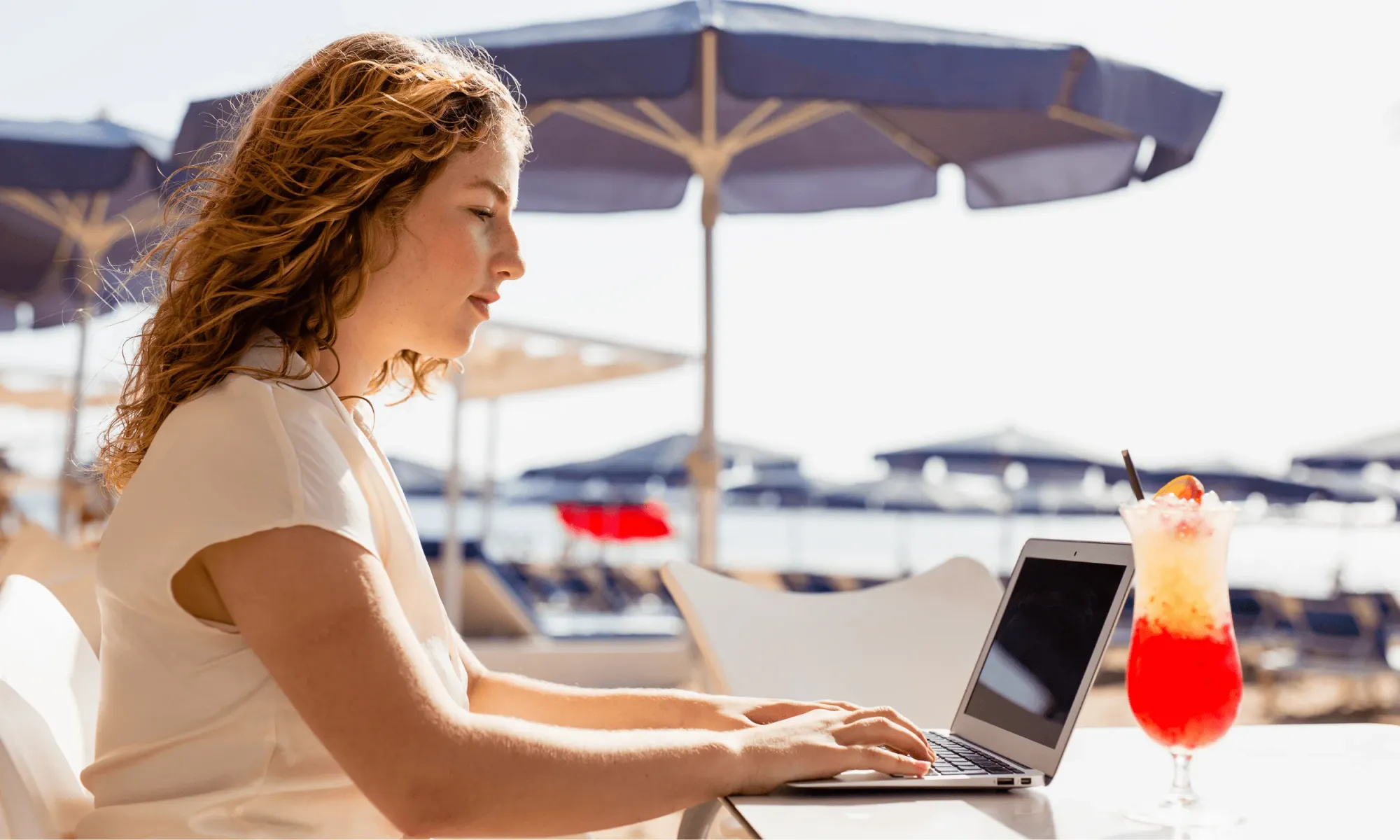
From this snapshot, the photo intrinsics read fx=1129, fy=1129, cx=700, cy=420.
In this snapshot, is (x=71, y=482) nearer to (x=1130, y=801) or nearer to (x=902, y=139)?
(x=902, y=139)

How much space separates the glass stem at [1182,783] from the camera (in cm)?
105

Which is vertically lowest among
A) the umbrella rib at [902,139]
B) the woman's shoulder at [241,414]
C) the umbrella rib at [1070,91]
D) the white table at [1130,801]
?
the white table at [1130,801]

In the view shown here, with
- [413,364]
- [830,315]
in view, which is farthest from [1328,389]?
[413,364]

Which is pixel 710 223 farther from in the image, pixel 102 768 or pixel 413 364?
pixel 102 768

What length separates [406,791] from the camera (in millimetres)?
931

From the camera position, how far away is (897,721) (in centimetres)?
119

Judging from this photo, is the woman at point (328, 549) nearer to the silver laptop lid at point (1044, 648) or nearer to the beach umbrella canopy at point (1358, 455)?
the silver laptop lid at point (1044, 648)

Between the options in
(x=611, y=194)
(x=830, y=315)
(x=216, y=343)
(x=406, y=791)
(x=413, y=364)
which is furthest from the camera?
(x=830, y=315)

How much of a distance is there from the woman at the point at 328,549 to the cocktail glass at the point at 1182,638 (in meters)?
0.24

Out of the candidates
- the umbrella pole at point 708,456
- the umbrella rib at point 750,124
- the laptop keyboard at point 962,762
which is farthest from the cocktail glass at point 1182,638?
the umbrella rib at point 750,124

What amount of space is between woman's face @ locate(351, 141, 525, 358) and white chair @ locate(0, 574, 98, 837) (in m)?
0.49

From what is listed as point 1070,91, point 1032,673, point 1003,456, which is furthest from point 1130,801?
point 1003,456

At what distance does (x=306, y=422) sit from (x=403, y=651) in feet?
0.78

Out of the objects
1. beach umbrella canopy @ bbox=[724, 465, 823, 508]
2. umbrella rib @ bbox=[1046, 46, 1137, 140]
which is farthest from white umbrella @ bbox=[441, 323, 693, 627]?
beach umbrella canopy @ bbox=[724, 465, 823, 508]
